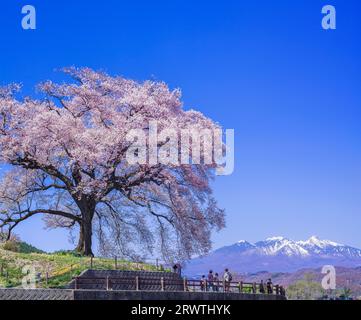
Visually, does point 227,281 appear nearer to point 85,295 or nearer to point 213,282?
point 213,282

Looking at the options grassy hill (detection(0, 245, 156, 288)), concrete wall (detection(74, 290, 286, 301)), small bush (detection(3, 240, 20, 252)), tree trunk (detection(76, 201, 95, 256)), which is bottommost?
concrete wall (detection(74, 290, 286, 301))

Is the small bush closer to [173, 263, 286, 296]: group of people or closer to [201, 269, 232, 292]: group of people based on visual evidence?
[173, 263, 286, 296]: group of people

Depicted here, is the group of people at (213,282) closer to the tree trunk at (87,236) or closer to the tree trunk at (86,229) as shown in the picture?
the tree trunk at (87,236)

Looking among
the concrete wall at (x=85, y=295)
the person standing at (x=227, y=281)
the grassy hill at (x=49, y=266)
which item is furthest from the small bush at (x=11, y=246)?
the concrete wall at (x=85, y=295)

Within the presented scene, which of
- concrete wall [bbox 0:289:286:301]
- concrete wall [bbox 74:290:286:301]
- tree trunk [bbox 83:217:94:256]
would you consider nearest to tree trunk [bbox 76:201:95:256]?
tree trunk [bbox 83:217:94:256]

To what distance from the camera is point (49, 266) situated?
146ft

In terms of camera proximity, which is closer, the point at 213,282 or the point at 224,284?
the point at 224,284

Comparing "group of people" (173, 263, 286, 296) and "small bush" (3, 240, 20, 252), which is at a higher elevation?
"small bush" (3, 240, 20, 252)

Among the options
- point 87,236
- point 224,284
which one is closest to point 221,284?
point 224,284

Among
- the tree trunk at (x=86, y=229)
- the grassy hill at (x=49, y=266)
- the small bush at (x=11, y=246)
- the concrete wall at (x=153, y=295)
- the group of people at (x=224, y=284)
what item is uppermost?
the tree trunk at (x=86, y=229)

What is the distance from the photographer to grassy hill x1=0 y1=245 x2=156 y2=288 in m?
41.5

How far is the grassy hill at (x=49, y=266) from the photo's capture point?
4147cm

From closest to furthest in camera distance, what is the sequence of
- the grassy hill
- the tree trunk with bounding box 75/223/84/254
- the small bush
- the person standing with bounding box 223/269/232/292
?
the grassy hill → the person standing with bounding box 223/269/232/292 → the small bush → the tree trunk with bounding box 75/223/84/254
